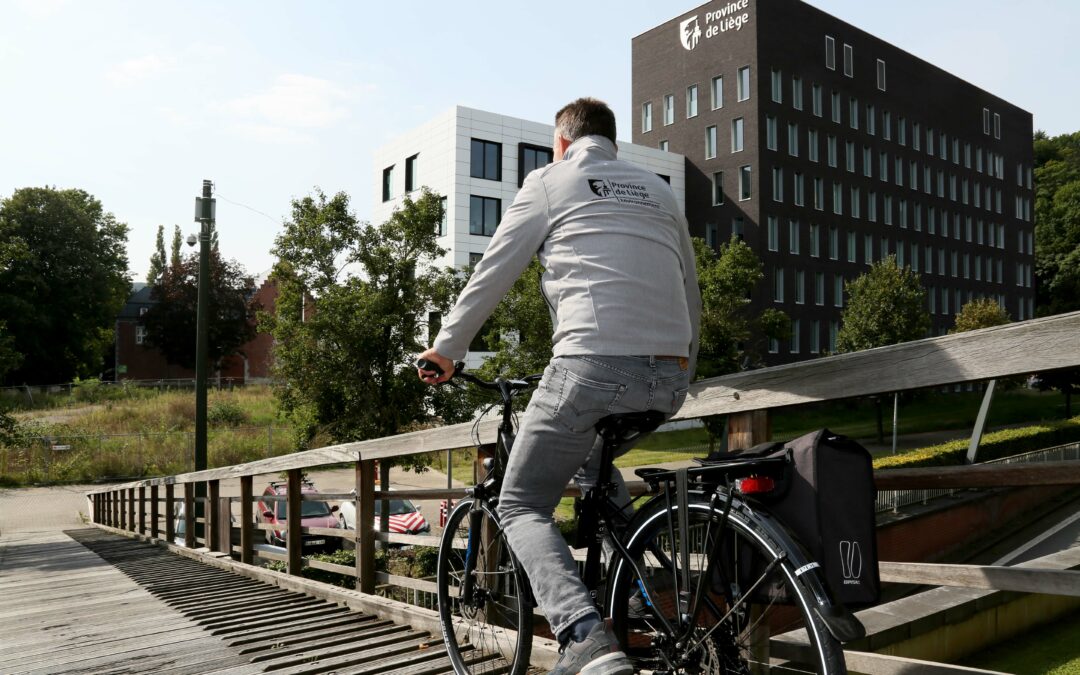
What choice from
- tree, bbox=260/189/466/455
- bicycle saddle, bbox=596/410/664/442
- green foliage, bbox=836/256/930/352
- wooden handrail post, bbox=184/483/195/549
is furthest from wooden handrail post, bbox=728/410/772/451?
green foliage, bbox=836/256/930/352

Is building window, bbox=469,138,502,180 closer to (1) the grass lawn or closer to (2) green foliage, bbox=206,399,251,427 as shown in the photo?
(2) green foliage, bbox=206,399,251,427

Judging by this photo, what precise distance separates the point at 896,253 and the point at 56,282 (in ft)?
179

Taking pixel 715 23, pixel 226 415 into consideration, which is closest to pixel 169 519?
pixel 226 415

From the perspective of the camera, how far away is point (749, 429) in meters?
3.11

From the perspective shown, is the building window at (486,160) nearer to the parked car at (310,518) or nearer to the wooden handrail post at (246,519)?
the parked car at (310,518)

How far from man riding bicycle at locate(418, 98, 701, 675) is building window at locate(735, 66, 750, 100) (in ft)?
155

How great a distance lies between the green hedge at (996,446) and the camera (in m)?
23.8

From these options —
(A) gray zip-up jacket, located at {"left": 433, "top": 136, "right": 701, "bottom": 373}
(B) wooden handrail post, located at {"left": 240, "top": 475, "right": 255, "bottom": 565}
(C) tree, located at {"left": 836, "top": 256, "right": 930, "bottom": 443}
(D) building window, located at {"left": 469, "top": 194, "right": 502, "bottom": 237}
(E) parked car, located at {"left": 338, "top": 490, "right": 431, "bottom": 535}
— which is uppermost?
(D) building window, located at {"left": 469, "top": 194, "right": 502, "bottom": 237}

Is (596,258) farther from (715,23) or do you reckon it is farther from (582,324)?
(715,23)

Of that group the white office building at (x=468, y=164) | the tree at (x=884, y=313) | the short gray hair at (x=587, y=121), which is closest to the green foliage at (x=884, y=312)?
the tree at (x=884, y=313)

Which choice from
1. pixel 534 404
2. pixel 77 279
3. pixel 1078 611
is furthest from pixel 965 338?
pixel 77 279

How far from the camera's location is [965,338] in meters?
2.38

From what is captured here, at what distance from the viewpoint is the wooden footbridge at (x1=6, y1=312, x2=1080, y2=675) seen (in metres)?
2.38

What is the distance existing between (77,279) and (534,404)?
66643mm
